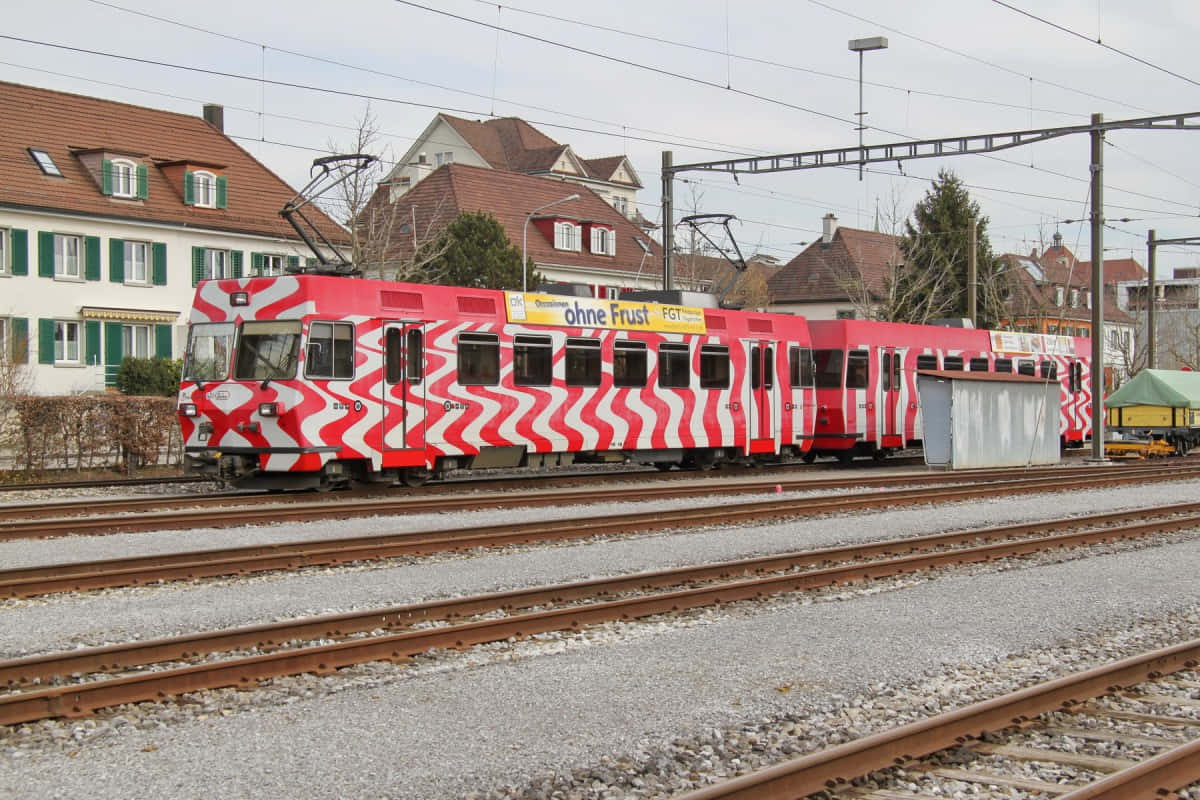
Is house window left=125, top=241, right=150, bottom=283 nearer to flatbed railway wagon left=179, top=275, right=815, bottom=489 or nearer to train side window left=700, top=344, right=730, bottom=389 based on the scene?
flatbed railway wagon left=179, top=275, right=815, bottom=489

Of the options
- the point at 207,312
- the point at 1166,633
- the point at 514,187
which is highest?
the point at 514,187

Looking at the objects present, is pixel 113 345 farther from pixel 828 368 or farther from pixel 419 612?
pixel 419 612

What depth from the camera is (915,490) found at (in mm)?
21031

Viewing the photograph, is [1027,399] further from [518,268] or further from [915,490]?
[518,268]

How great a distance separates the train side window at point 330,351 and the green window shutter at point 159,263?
27606 millimetres

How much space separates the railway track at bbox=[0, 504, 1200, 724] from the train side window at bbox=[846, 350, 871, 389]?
13852mm

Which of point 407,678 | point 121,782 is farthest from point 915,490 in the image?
point 121,782

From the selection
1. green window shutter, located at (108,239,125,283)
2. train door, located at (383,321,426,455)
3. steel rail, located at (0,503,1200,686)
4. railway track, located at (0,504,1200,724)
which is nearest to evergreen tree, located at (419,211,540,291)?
green window shutter, located at (108,239,125,283)

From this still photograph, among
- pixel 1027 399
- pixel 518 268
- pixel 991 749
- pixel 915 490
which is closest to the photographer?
pixel 991 749

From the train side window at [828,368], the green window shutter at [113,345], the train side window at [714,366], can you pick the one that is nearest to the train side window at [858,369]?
the train side window at [828,368]

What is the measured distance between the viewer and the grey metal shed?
26.8 meters

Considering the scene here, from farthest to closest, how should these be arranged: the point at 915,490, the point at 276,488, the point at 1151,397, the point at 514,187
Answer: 1. the point at 514,187
2. the point at 1151,397
3. the point at 915,490
4. the point at 276,488

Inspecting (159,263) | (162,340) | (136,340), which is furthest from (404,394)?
(159,263)

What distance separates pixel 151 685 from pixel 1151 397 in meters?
31.4
